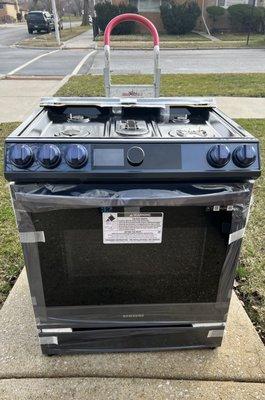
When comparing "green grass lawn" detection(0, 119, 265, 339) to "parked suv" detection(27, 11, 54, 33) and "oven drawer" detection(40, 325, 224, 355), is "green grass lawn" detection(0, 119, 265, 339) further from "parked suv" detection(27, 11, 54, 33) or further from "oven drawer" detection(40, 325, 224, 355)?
"parked suv" detection(27, 11, 54, 33)

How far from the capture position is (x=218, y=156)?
1.53 metres

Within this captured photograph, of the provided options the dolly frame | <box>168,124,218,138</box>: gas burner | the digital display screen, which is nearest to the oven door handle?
the digital display screen

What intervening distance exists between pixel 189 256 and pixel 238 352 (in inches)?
28.6

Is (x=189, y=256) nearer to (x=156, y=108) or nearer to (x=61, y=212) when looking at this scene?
(x=61, y=212)

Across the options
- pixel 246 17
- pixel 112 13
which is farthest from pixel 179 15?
pixel 246 17

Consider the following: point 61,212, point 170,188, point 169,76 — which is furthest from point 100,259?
point 169,76

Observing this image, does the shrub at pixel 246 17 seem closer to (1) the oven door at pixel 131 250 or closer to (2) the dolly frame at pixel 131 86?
(2) the dolly frame at pixel 131 86

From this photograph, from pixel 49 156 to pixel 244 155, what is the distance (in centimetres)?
76

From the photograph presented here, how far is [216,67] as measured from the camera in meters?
12.4

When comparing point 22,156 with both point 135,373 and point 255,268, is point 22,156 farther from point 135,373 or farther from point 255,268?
point 255,268

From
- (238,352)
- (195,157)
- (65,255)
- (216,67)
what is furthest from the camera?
(216,67)

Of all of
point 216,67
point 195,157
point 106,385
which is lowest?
point 216,67

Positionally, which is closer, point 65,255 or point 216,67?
point 65,255

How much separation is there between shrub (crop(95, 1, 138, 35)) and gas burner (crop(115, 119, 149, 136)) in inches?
938
